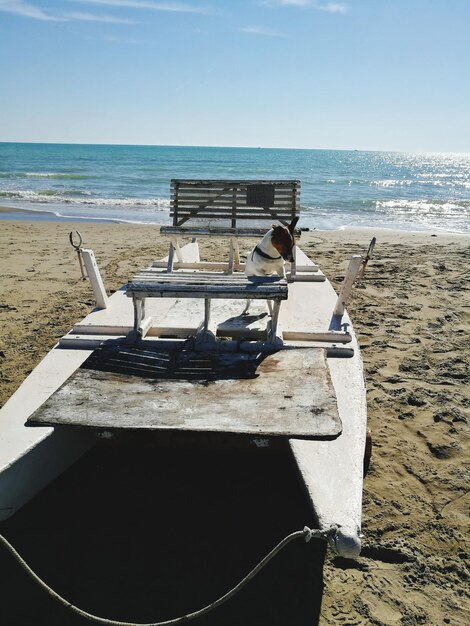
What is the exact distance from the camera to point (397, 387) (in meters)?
4.46

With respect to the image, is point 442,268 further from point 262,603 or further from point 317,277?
point 262,603

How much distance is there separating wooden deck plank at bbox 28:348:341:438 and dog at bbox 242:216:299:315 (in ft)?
3.14

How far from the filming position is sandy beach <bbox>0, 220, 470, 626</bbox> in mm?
2451

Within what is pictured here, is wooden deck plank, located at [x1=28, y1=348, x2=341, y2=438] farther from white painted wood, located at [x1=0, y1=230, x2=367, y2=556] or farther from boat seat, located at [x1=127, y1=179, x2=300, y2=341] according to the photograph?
boat seat, located at [x1=127, y1=179, x2=300, y2=341]

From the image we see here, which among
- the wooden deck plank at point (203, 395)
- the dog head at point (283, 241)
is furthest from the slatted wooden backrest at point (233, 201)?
the wooden deck plank at point (203, 395)

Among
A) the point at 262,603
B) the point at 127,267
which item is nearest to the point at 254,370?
the point at 262,603

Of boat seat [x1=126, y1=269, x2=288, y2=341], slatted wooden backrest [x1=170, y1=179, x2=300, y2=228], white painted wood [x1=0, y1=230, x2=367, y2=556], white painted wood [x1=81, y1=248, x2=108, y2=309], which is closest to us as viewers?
white painted wood [x1=0, y1=230, x2=367, y2=556]

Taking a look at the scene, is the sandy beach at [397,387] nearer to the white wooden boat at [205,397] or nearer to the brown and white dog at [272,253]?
the white wooden boat at [205,397]

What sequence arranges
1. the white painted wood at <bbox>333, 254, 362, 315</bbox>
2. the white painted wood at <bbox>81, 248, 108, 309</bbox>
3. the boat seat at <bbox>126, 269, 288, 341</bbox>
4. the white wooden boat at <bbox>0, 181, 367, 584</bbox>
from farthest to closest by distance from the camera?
1. the white painted wood at <bbox>81, 248, 108, 309</bbox>
2. the white painted wood at <bbox>333, 254, 362, 315</bbox>
3. the boat seat at <bbox>126, 269, 288, 341</bbox>
4. the white wooden boat at <bbox>0, 181, 367, 584</bbox>

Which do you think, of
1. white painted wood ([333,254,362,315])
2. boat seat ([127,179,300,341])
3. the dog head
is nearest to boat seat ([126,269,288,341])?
the dog head

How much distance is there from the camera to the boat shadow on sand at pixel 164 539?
2318 mm

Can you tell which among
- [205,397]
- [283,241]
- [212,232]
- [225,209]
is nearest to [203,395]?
[205,397]

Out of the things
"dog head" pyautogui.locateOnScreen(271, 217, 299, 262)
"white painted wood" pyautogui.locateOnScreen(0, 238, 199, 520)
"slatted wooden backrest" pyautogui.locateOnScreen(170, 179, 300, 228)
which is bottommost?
"white painted wood" pyautogui.locateOnScreen(0, 238, 199, 520)

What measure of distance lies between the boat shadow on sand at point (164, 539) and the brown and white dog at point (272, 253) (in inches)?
59.7
